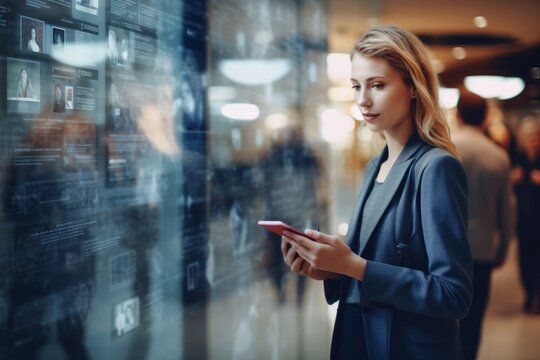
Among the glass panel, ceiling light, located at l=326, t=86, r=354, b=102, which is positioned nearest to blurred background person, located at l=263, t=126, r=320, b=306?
the glass panel

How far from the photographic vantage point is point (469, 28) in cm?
585

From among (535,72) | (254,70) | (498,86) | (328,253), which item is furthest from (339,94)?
(328,253)

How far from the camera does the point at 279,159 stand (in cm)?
324

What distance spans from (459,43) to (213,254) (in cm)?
448

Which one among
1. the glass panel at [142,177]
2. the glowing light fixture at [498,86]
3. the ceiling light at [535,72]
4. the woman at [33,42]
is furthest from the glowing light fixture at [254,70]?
the ceiling light at [535,72]

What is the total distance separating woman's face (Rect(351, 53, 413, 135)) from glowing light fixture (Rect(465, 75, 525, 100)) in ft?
13.0

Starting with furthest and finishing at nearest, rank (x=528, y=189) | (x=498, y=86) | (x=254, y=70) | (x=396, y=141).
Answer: (x=498, y=86) < (x=528, y=189) < (x=254, y=70) < (x=396, y=141)

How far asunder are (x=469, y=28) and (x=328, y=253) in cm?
504

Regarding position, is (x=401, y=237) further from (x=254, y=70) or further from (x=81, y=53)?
(x=254, y=70)

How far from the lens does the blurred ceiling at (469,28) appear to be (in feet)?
17.0

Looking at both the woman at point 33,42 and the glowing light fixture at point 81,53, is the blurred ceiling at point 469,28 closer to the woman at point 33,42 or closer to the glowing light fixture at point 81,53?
the glowing light fixture at point 81,53

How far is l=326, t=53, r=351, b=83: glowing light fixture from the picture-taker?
15.0 ft

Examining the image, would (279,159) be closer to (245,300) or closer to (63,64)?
(245,300)

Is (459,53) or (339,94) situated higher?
(459,53)
